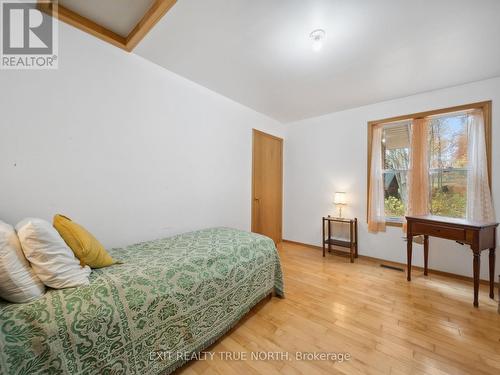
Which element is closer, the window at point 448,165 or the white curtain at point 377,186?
the window at point 448,165

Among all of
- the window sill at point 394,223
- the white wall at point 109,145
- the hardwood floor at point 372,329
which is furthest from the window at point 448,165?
the white wall at point 109,145

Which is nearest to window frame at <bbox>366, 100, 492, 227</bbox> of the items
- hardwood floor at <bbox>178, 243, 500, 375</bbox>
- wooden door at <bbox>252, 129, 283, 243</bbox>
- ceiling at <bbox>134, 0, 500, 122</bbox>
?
ceiling at <bbox>134, 0, 500, 122</bbox>

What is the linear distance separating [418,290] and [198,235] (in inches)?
101

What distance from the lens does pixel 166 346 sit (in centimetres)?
125

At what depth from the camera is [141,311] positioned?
1140 mm

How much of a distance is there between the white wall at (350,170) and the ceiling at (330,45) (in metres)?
0.23

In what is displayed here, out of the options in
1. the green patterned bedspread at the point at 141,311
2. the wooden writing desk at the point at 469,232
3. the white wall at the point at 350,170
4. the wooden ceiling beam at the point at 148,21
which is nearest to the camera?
the green patterned bedspread at the point at 141,311

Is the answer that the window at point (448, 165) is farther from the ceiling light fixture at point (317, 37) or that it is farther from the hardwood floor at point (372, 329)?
the ceiling light fixture at point (317, 37)

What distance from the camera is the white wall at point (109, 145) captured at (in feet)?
4.79

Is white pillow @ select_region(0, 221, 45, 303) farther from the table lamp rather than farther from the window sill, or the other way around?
the window sill

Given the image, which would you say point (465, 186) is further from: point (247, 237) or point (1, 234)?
point (1, 234)

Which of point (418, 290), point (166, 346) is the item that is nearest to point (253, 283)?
point (166, 346)

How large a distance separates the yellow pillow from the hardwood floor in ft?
3.02

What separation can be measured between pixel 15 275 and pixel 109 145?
4.01 ft
